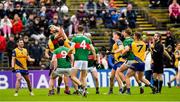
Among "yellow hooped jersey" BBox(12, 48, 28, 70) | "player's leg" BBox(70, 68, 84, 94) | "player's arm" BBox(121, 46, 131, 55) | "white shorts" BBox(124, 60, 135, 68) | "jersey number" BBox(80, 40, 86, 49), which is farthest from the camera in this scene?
"yellow hooped jersey" BBox(12, 48, 28, 70)

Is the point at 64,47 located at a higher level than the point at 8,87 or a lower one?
higher

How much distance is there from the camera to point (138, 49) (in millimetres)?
29750

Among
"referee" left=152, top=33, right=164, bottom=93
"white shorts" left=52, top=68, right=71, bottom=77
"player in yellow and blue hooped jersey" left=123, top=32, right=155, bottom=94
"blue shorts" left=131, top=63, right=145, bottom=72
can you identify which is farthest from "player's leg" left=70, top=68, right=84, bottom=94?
"referee" left=152, top=33, right=164, bottom=93

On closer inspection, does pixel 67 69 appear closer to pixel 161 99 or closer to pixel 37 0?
pixel 161 99

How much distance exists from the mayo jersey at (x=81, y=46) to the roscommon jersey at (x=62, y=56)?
114cm

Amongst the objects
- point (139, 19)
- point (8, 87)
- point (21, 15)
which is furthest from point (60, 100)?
point (139, 19)

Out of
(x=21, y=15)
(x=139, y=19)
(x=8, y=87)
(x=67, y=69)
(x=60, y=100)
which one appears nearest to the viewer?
(x=60, y=100)

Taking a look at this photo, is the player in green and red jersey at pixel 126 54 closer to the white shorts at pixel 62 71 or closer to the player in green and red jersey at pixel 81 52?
the player in green and red jersey at pixel 81 52

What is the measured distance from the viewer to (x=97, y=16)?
4334 cm

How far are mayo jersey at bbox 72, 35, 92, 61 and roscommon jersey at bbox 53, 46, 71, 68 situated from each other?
114 cm

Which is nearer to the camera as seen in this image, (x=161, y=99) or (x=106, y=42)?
(x=161, y=99)

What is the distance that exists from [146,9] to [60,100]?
65.7 feet

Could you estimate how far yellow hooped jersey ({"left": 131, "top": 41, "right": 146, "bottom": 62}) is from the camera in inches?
1168

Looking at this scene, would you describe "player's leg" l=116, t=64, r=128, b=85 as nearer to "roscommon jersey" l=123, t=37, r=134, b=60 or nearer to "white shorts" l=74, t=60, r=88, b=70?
"roscommon jersey" l=123, t=37, r=134, b=60
